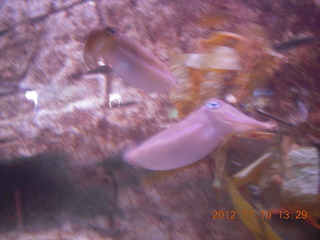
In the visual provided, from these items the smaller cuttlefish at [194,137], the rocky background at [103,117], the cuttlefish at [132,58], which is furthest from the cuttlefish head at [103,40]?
the smaller cuttlefish at [194,137]

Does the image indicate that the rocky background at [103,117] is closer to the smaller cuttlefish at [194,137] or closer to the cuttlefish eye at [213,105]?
the smaller cuttlefish at [194,137]

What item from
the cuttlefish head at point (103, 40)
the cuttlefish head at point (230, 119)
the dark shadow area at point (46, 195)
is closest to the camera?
the cuttlefish head at point (230, 119)

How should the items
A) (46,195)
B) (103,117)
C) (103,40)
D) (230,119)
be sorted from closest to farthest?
(230,119) < (103,40) < (103,117) < (46,195)

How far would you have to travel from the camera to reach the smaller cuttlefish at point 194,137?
1529 mm

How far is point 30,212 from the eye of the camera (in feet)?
8.30

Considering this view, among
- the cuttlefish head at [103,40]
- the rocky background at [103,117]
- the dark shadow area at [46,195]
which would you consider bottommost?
the dark shadow area at [46,195]

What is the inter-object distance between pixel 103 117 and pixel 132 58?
0.65 meters

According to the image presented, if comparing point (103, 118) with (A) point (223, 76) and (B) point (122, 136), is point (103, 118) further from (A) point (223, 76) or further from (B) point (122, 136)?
(A) point (223, 76)

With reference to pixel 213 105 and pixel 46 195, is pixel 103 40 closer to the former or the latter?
pixel 213 105

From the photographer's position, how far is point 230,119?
1513mm

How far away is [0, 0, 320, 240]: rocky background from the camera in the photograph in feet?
5.85

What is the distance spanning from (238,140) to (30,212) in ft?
6.47

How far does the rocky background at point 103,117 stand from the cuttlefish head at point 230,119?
0.73ft

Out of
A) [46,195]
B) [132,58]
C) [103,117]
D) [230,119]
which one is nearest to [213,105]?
[230,119]
